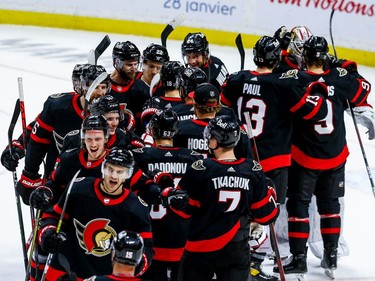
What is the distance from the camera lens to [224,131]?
16.4 ft

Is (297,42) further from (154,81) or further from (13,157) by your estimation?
(13,157)

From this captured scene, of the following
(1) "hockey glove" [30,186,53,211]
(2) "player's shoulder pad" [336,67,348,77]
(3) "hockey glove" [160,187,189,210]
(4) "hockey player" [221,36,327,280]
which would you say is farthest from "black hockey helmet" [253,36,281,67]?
(1) "hockey glove" [30,186,53,211]

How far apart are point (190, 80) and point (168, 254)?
1156mm

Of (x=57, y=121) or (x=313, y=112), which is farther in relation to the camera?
(x=313, y=112)

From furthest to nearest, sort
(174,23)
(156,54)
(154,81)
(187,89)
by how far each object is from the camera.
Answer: (174,23) < (156,54) < (154,81) < (187,89)

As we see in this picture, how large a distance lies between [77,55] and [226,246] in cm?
758

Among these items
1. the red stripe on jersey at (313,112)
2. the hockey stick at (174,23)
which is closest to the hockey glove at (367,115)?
the red stripe on jersey at (313,112)

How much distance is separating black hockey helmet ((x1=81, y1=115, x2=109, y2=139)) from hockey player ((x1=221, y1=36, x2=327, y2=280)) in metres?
1.19

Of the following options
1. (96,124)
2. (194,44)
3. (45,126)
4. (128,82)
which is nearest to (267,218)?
(96,124)

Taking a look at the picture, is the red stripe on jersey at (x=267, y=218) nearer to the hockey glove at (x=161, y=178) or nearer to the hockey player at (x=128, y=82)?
the hockey glove at (x=161, y=178)

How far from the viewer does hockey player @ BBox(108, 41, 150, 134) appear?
6684 millimetres

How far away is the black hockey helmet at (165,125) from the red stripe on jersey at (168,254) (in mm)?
569

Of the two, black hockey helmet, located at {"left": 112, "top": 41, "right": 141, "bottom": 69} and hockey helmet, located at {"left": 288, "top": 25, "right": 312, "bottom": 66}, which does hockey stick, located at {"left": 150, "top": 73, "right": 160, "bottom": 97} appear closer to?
black hockey helmet, located at {"left": 112, "top": 41, "right": 141, "bottom": 69}

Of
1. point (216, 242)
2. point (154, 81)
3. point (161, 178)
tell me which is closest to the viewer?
point (216, 242)
